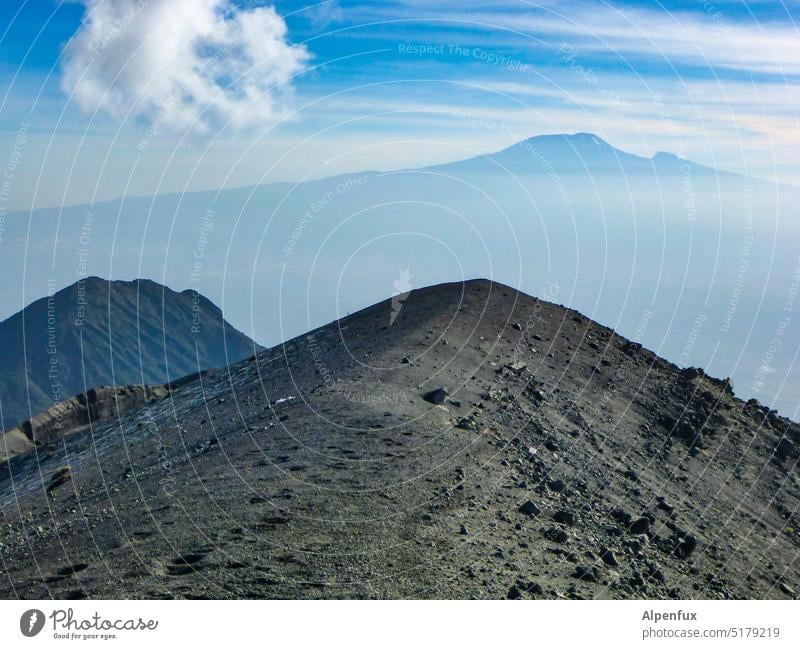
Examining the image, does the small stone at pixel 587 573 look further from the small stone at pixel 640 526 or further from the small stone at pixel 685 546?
the small stone at pixel 685 546

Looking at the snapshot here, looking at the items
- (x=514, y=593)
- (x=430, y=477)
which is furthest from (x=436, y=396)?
(x=514, y=593)

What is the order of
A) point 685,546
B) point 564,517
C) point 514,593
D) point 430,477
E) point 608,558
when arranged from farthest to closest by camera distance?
point 685,546
point 564,517
point 430,477
point 608,558
point 514,593

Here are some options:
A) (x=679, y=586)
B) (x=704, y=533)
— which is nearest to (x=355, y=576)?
(x=679, y=586)

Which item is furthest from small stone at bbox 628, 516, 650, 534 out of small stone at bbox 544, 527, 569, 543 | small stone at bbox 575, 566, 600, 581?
small stone at bbox 575, 566, 600, 581

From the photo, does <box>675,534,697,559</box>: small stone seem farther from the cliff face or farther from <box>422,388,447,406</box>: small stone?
the cliff face

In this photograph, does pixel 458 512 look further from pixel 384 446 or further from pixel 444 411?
pixel 444 411

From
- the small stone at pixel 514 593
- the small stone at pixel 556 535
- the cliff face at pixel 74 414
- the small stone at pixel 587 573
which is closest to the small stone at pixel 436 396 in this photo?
the small stone at pixel 556 535

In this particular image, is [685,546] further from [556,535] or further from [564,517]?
[556,535]

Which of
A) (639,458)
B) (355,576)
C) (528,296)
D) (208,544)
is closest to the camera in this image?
(355,576)
